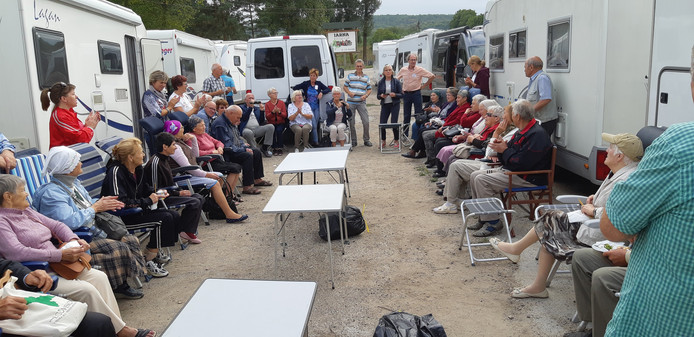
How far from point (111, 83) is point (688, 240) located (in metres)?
7.23

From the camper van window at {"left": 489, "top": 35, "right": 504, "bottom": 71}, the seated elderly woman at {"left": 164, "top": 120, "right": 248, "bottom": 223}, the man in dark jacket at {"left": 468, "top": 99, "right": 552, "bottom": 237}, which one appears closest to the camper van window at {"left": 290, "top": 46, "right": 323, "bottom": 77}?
the camper van window at {"left": 489, "top": 35, "right": 504, "bottom": 71}

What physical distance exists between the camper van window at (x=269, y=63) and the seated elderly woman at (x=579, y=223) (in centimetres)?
779

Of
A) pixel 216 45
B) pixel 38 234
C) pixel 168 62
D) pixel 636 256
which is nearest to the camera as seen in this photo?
pixel 636 256

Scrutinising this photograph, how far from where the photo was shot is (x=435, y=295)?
4062mm

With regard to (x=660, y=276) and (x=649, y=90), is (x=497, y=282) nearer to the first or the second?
(x=649, y=90)

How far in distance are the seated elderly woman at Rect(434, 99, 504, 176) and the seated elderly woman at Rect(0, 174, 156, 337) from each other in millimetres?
4373

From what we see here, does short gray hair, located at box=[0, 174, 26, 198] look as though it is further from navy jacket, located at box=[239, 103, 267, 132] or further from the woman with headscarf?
navy jacket, located at box=[239, 103, 267, 132]

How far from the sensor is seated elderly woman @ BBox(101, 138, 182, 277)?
449cm

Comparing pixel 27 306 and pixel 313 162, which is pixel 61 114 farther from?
pixel 27 306

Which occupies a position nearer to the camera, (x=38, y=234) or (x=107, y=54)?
(x=38, y=234)

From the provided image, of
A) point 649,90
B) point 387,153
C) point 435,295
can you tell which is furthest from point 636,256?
point 387,153

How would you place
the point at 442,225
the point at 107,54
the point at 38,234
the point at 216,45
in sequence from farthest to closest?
the point at 216,45
the point at 107,54
the point at 442,225
the point at 38,234

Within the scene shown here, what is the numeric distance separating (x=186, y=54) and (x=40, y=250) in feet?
35.7

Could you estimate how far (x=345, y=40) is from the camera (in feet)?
94.5
